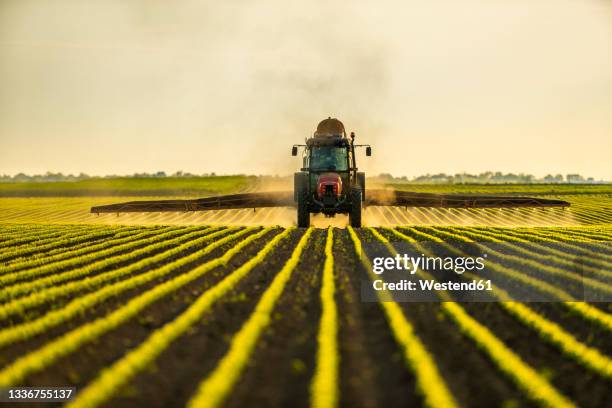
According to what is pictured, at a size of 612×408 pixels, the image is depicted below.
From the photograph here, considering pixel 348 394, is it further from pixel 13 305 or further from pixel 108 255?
pixel 108 255

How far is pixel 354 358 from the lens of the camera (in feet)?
17.5

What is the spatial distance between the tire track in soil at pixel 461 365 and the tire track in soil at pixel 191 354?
2248 mm

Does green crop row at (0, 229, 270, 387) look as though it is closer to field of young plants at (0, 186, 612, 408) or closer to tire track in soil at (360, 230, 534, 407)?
field of young plants at (0, 186, 612, 408)

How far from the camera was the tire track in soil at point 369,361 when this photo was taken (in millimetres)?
4488

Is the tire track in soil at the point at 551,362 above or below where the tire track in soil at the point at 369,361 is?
below

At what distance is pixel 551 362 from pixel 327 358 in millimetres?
2437

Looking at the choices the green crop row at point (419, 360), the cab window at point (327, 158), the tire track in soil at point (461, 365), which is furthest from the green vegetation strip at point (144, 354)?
the cab window at point (327, 158)

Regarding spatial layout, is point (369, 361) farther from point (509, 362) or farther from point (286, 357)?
point (509, 362)

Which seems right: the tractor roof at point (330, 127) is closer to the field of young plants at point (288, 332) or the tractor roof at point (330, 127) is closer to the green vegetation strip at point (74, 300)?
the field of young plants at point (288, 332)

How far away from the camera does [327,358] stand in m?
5.18

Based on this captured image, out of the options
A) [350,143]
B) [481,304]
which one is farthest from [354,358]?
[350,143]

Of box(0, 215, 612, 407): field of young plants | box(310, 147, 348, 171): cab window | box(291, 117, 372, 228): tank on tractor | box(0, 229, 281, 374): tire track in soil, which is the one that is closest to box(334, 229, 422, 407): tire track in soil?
box(0, 215, 612, 407): field of young plants

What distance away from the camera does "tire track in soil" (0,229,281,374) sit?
4982mm

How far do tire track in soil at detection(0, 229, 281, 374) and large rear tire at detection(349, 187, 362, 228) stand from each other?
26.6 ft
